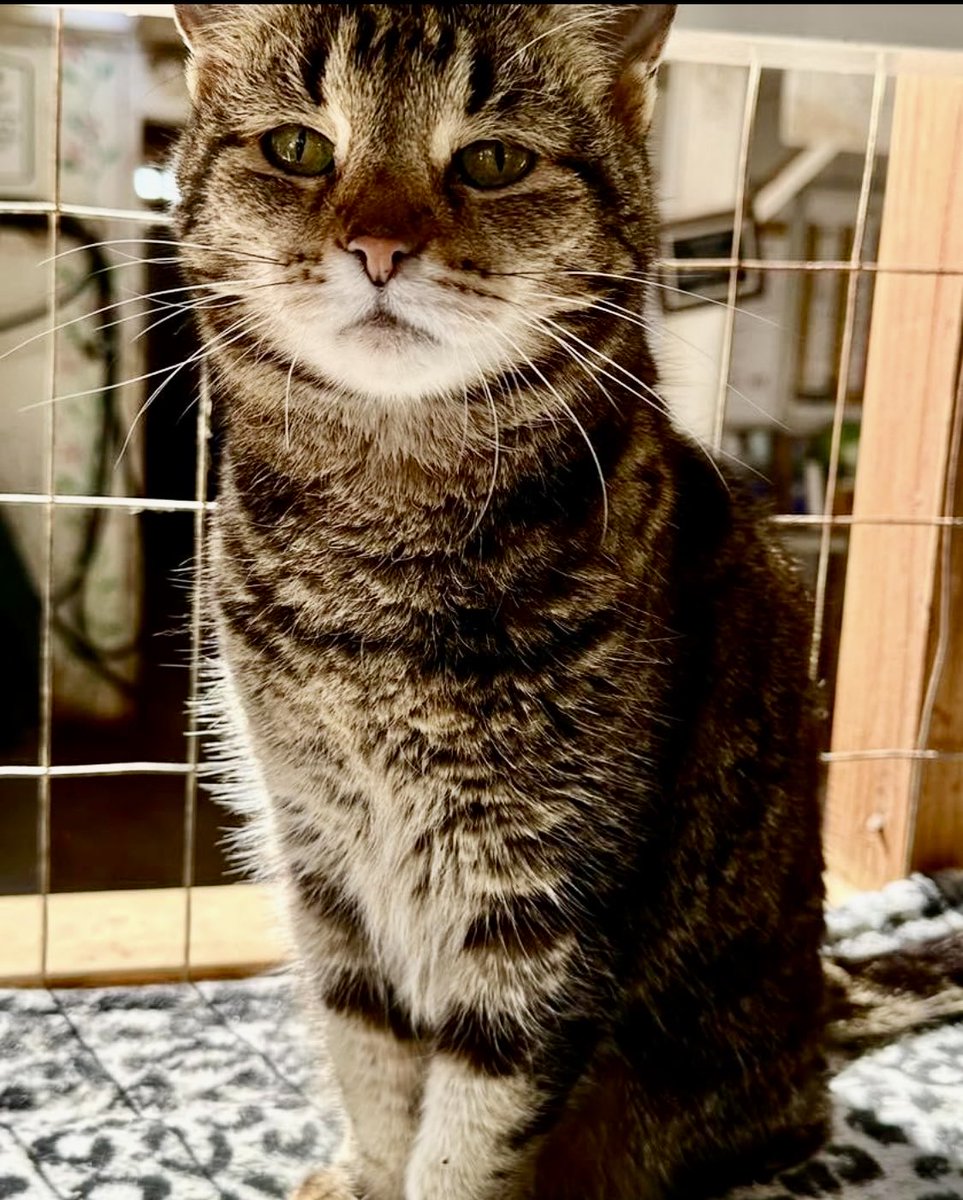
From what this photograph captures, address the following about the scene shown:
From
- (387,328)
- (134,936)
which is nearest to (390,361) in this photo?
(387,328)

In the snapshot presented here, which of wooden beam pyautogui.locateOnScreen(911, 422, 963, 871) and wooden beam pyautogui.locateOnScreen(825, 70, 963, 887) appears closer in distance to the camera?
wooden beam pyautogui.locateOnScreen(825, 70, 963, 887)

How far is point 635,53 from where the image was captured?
0.79 m

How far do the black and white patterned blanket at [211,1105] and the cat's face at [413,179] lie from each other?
2.00 ft

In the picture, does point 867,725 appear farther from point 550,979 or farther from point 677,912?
point 550,979

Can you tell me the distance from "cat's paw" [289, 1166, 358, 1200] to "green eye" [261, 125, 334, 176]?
2.41ft

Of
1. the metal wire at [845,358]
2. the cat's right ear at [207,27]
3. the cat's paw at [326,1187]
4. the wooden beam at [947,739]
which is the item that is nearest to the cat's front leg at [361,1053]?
the cat's paw at [326,1187]

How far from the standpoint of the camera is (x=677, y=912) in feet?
2.97

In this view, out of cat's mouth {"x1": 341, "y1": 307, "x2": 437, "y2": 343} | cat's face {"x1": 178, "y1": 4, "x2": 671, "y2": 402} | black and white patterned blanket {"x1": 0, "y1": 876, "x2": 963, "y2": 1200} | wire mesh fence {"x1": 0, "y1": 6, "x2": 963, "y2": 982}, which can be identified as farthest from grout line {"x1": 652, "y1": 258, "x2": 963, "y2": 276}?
black and white patterned blanket {"x1": 0, "y1": 876, "x2": 963, "y2": 1200}

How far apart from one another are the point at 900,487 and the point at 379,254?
0.83 meters

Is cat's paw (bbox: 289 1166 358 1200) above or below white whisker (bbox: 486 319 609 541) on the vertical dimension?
below

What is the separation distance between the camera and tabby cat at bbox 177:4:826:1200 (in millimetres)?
740

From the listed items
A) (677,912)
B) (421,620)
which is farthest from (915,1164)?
(421,620)

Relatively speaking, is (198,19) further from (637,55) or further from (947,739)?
(947,739)

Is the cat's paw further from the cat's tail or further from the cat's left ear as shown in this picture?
the cat's left ear
